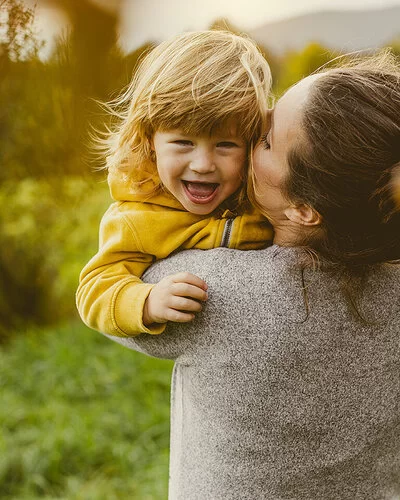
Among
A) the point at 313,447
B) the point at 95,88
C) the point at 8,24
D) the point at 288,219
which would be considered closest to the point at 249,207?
the point at 288,219

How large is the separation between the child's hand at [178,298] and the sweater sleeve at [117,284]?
43mm

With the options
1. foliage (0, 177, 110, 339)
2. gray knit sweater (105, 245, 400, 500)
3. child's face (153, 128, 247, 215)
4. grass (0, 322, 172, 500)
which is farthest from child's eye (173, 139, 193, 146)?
foliage (0, 177, 110, 339)

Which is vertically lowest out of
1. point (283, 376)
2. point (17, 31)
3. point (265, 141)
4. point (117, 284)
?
point (283, 376)

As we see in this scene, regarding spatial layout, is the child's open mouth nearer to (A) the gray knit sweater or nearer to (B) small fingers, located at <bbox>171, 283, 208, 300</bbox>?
(A) the gray knit sweater

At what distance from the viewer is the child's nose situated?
1433mm

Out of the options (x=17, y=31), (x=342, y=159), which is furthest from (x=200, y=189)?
(x=17, y=31)

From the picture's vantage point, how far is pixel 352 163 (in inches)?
47.1

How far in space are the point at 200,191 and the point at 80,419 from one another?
2837 mm

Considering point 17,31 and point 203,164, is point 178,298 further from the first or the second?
point 17,31

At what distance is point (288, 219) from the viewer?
4.45 feet

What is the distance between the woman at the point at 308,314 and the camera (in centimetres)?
122

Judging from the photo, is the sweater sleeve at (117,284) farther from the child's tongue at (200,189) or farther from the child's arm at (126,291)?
the child's tongue at (200,189)

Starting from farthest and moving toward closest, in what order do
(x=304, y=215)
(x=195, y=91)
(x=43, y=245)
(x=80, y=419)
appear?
(x=43, y=245), (x=80, y=419), (x=195, y=91), (x=304, y=215)

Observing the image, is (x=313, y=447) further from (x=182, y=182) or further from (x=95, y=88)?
(x=95, y=88)
